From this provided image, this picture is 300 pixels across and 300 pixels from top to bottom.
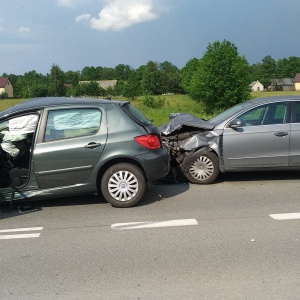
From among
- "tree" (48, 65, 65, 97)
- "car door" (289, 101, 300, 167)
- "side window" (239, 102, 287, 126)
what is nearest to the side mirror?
"side window" (239, 102, 287, 126)

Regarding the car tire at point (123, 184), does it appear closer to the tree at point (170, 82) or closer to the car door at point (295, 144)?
the car door at point (295, 144)

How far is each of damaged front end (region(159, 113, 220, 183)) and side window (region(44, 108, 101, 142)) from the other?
6.51 ft

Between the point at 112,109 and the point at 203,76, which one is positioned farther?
the point at 203,76

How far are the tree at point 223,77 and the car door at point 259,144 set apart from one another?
133 ft

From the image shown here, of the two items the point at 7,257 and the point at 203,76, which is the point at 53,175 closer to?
the point at 7,257

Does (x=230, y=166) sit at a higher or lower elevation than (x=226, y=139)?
lower

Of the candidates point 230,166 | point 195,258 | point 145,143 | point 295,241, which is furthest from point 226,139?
point 195,258

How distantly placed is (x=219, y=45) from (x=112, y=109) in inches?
1788

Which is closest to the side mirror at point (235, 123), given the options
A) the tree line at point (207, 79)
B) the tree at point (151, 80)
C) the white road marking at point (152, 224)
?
the white road marking at point (152, 224)

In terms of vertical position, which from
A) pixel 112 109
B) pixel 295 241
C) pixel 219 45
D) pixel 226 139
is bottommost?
pixel 295 241

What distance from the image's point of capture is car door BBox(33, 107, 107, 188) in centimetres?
555

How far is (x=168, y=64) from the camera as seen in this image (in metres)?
137

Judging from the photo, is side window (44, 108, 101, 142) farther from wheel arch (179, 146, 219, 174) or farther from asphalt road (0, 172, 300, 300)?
wheel arch (179, 146, 219, 174)

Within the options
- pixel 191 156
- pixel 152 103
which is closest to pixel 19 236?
pixel 191 156
